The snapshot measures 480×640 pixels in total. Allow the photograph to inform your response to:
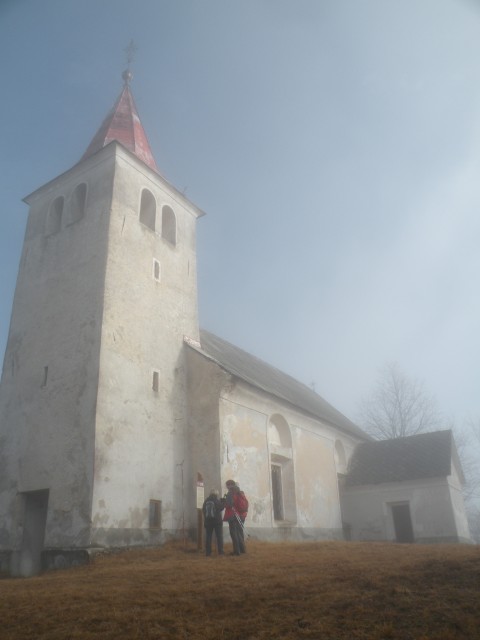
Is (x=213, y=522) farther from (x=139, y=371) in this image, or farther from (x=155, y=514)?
(x=139, y=371)

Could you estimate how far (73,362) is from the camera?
53.0 feet

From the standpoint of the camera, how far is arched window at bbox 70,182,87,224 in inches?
785

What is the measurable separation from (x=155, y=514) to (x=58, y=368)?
226 inches

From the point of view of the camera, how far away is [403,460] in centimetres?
2689

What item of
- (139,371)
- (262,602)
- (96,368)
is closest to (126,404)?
(139,371)

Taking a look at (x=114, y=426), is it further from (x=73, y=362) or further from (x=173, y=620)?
(x=173, y=620)

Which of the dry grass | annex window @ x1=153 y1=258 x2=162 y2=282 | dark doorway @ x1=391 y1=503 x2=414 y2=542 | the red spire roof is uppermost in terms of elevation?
the red spire roof

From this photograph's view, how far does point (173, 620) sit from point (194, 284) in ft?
53.0

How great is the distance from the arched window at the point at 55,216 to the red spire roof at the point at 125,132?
87.2 inches

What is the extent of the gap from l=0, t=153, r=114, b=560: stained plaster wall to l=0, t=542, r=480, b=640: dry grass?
3935 mm

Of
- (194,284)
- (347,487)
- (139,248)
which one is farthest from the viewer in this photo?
(347,487)

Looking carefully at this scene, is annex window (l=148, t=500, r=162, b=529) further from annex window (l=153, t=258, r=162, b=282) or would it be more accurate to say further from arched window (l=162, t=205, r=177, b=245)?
arched window (l=162, t=205, r=177, b=245)

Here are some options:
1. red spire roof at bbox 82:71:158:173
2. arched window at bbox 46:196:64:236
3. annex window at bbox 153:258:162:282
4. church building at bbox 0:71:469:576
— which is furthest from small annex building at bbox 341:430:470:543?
arched window at bbox 46:196:64:236

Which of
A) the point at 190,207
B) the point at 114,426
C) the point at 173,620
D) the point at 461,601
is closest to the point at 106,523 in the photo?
the point at 114,426
